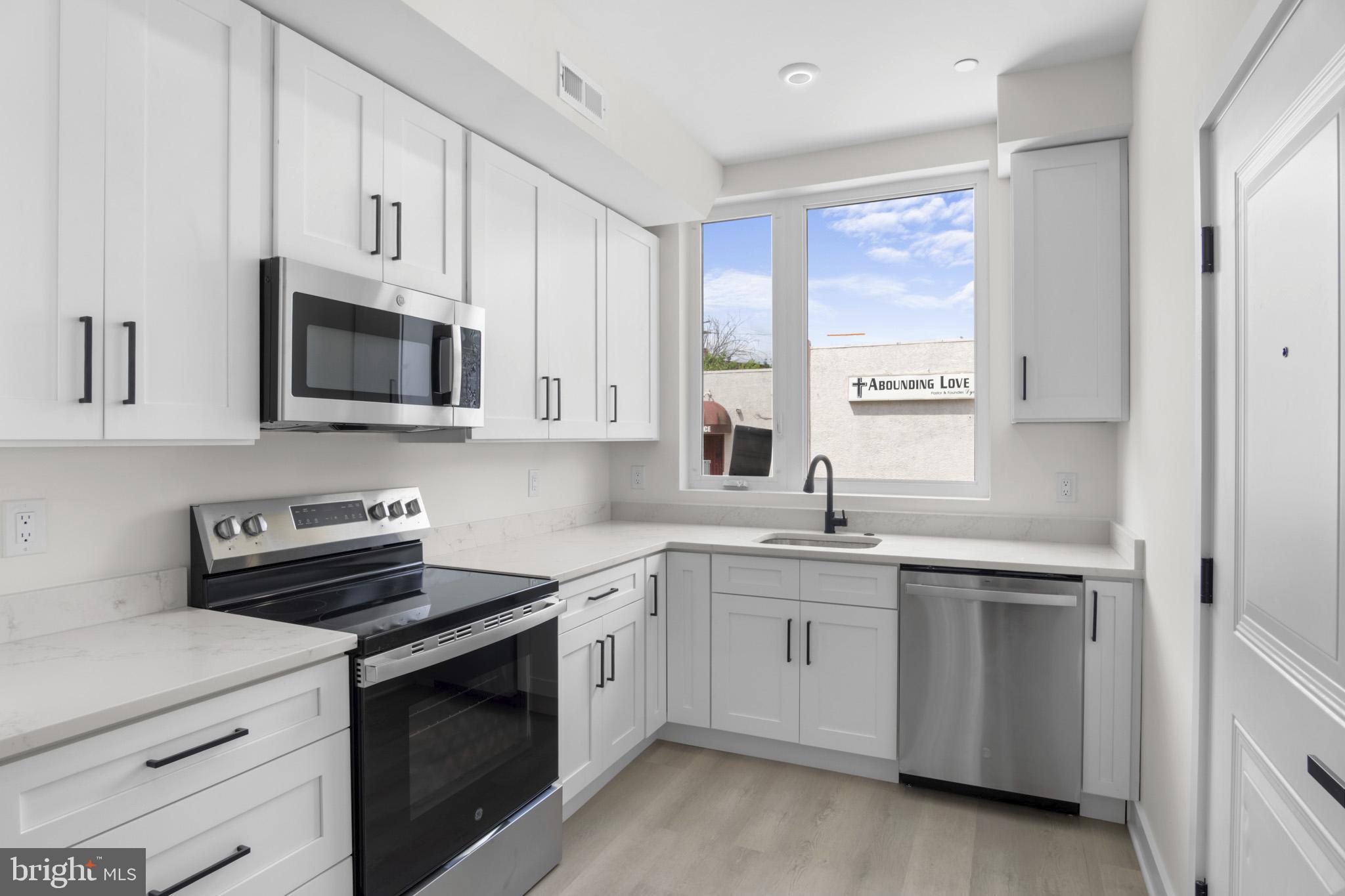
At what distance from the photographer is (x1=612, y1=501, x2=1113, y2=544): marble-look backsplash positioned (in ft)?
10.0

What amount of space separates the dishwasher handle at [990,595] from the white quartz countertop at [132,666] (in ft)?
6.30

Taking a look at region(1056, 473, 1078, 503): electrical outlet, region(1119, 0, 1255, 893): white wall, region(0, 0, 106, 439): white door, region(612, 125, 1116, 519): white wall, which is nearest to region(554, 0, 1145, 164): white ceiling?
region(612, 125, 1116, 519): white wall

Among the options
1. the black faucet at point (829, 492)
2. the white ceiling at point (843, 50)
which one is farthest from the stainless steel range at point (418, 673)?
the white ceiling at point (843, 50)

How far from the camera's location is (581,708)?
2488mm

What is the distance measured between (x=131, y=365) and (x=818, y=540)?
8.67 feet

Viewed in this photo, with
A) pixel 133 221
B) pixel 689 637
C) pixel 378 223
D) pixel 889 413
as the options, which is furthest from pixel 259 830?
pixel 889 413

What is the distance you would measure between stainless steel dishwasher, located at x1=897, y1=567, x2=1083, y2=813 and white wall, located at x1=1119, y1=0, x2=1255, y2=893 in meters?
0.23

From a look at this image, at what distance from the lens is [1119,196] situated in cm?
268

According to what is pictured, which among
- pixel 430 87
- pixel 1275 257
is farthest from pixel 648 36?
pixel 1275 257

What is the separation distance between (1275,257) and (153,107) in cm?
212

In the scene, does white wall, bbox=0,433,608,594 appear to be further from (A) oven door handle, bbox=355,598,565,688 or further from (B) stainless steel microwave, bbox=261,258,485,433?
(A) oven door handle, bbox=355,598,565,688

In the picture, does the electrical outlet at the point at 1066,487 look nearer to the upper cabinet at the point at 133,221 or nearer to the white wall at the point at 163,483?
the white wall at the point at 163,483

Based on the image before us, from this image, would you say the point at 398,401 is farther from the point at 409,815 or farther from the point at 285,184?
the point at 409,815

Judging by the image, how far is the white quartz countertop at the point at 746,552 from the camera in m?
2.48
